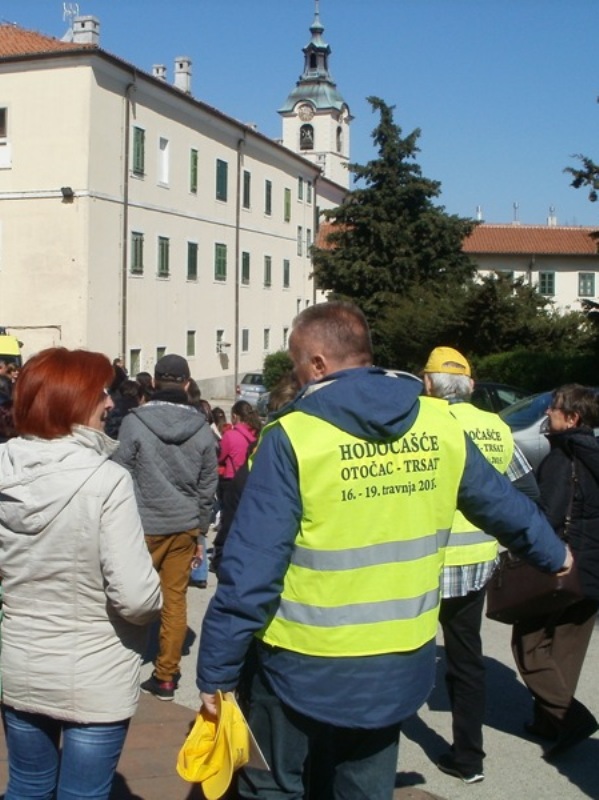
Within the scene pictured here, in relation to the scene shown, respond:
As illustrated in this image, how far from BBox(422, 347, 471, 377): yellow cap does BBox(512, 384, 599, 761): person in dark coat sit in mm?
533

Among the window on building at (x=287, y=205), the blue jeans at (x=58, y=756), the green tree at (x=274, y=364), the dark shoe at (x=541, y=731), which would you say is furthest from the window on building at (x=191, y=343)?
the blue jeans at (x=58, y=756)

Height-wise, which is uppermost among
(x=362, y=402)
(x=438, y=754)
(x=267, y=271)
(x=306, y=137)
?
(x=306, y=137)

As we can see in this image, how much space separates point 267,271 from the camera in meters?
53.0

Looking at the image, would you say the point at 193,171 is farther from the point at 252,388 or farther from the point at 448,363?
the point at 448,363

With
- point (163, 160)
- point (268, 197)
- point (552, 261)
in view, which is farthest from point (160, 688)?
point (552, 261)

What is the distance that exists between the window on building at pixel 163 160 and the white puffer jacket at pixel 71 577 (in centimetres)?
3863

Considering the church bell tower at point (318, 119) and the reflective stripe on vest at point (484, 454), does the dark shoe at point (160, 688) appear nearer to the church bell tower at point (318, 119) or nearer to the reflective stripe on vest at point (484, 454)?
the reflective stripe on vest at point (484, 454)

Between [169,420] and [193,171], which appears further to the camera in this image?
[193,171]

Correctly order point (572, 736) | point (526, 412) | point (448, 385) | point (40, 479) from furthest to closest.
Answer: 1. point (526, 412)
2. point (572, 736)
3. point (448, 385)
4. point (40, 479)

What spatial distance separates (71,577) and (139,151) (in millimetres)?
36997

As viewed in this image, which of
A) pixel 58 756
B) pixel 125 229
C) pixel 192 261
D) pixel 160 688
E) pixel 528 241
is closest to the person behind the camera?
pixel 58 756

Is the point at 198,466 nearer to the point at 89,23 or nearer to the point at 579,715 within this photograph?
the point at 579,715

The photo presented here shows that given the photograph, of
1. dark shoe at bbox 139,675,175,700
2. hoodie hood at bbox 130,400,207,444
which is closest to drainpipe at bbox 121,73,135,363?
hoodie hood at bbox 130,400,207,444

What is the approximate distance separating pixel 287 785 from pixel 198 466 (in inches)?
126
